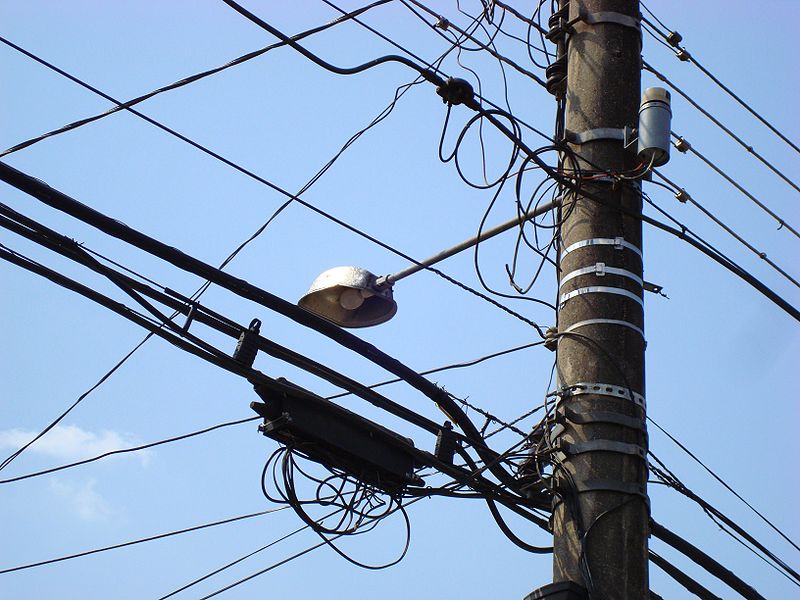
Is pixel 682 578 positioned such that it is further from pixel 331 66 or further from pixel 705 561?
pixel 331 66

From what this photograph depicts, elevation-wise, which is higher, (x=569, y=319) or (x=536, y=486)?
(x=569, y=319)

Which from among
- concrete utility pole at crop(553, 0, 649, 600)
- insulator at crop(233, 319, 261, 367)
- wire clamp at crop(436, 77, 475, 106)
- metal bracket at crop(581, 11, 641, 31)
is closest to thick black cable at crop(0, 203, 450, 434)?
insulator at crop(233, 319, 261, 367)

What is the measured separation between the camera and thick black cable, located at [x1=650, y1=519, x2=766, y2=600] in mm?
6453

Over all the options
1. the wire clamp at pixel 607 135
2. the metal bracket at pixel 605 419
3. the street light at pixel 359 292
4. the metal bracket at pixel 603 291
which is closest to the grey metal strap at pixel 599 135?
the wire clamp at pixel 607 135

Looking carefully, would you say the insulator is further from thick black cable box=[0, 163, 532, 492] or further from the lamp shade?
the lamp shade

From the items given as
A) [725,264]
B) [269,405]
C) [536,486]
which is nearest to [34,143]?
[269,405]

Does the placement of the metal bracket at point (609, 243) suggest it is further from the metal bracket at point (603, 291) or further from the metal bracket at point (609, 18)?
the metal bracket at point (609, 18)

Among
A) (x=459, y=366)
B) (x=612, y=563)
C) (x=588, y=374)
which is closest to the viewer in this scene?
(x=612, y=563)

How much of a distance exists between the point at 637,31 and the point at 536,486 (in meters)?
2.73

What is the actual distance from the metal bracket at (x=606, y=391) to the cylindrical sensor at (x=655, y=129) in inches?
50.8

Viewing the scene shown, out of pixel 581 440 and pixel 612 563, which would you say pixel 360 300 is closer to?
pixel 581 440

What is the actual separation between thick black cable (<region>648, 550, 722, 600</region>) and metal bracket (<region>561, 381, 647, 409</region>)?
4.11 ft

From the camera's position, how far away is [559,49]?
7.25 metres

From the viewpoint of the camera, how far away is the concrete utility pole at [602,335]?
18.5 ft
